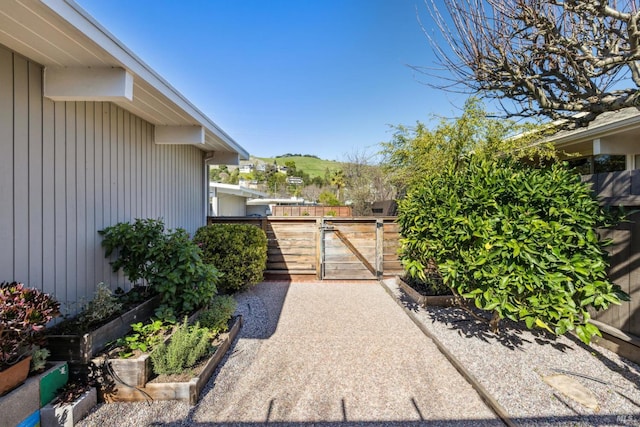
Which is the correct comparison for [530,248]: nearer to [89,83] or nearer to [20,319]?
[20,319]

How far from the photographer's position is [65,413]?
2.01 m

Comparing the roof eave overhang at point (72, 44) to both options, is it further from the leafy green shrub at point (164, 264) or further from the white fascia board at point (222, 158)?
the white fascia board at point (222, 158)

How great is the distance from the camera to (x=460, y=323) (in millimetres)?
3863

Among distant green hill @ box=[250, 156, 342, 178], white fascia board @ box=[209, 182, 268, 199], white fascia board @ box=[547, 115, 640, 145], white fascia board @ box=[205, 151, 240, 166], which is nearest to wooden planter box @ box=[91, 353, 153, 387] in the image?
white fascia board @ box=[205, 151, 240, 166]

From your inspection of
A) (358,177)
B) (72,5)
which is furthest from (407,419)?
(358,177)

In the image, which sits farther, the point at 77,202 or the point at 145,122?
the point at 145,122

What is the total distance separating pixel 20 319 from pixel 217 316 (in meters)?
1.79

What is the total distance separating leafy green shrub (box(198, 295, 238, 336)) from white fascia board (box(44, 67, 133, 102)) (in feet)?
7.46

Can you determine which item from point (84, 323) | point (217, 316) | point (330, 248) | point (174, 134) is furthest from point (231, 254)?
point (84, 323)

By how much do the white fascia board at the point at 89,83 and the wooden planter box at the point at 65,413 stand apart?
2.27 meters

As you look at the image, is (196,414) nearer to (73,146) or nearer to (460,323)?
(73,146)

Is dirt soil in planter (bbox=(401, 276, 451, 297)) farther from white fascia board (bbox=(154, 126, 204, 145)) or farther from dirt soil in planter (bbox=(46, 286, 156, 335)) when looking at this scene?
white fascia board (bbox=(154, 126, 204, 145))

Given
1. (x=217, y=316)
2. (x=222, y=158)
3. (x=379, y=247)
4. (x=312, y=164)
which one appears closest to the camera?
(x=217, y=316)

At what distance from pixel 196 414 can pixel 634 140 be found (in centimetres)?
866
